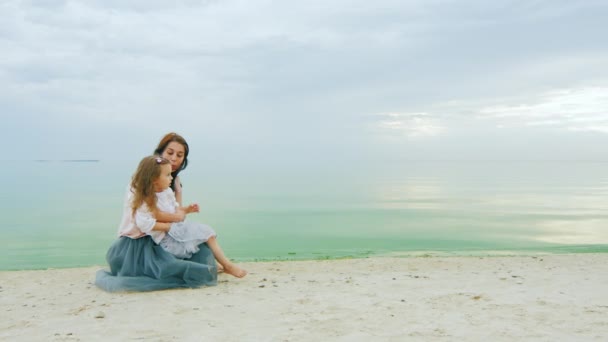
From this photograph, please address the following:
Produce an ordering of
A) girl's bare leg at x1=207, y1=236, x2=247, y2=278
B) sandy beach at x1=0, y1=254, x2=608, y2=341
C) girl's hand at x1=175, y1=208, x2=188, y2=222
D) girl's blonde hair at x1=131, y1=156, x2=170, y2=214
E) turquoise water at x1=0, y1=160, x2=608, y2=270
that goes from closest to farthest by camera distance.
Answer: sandy beach at x1=0, y1=254, x2=608, y2=341 < girl's blonde hair at x1=131, y1=156, x2=170, y2=214 < girl's hand at x1=175, y1=208, x2=188, y2=222 < girl's bare leg at x1=207, y1=236, x2=247, y2=278 < turquoise water at x1=0, y1=160, x2=608, y2=270

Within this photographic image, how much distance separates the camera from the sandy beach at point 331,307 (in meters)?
4.20

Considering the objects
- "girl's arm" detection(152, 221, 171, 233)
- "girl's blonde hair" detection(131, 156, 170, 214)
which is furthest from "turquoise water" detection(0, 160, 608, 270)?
"girl's blonde hair" detection(131, 156, 170, 214)

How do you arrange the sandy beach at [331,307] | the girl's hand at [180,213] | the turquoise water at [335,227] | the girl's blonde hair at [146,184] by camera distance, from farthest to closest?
the turquoise water at [335,227]
the girl's hand at [180,213]
the girl's blonde hair at [146,184]
the sandy beach at [331,307]

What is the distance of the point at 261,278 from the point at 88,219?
14.5 meters

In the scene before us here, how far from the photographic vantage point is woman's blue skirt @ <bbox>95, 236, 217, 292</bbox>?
589cm

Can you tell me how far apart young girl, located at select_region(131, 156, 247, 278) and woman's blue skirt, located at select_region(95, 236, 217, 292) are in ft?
0.34

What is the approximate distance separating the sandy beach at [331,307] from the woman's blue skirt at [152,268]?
0.55 feet

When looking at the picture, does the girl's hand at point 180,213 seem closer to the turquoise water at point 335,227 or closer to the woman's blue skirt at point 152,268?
the woman's blue skirt at point 152,268

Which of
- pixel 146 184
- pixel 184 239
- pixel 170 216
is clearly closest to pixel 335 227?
pixel 184 239

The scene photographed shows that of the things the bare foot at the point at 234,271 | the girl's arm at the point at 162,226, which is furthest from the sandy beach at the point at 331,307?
the girl's arm at the point at 162,226

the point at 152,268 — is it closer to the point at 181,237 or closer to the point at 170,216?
the point at 181,237

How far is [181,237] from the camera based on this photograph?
6113 mm

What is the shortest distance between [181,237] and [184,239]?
4cm

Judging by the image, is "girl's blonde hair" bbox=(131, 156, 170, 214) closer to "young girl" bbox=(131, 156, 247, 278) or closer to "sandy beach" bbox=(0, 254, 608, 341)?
"young girl" bbox=(131, 156, 247, 278)
